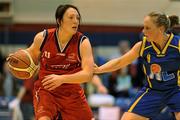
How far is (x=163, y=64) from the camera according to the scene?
4.92 m

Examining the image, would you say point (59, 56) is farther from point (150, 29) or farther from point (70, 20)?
point (150, 29)

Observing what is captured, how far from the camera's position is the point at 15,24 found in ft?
35.9

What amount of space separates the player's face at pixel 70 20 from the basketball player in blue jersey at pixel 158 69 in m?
0.68

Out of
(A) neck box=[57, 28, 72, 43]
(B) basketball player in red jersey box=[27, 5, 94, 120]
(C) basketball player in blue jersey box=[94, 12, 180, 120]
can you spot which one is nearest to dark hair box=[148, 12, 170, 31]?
(C) basketball player in blue jersey box=[94, 12, 180, 120]

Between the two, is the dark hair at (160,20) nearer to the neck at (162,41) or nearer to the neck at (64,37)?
the neck at (162,41)

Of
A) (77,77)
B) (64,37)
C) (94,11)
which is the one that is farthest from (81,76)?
(94,11)

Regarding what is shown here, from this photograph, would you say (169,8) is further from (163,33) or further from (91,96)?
(163,33)

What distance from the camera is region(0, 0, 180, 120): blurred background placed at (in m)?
8.13

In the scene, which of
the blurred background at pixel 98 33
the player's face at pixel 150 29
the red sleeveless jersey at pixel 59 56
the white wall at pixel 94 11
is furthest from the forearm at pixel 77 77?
the white wall at pixel 94 11

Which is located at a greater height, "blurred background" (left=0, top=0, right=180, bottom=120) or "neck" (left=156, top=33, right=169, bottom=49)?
"neck" (left=156, top=33, right=169, bottom=49)

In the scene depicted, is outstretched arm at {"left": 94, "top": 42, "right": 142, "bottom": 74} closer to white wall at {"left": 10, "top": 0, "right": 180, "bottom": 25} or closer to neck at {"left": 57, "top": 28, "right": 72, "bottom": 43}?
neck at {"left": 57, "top": 28, "right": 72, "bottom": 43}

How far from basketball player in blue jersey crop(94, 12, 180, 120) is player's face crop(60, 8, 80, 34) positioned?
2.24 ft

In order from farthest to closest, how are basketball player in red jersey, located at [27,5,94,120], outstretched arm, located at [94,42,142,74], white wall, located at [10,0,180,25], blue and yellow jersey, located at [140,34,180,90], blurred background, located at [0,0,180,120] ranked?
white wall, located at [10,0,180,25] < blurred background, located at [0,0,180,120] < outstretched arm, located at [94,42,142,74] < blue and yellow jersey, located at [140,34,180,90] < basketball player in red jersey, located at [27,5,94,120]

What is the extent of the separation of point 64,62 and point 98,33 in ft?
20.7
